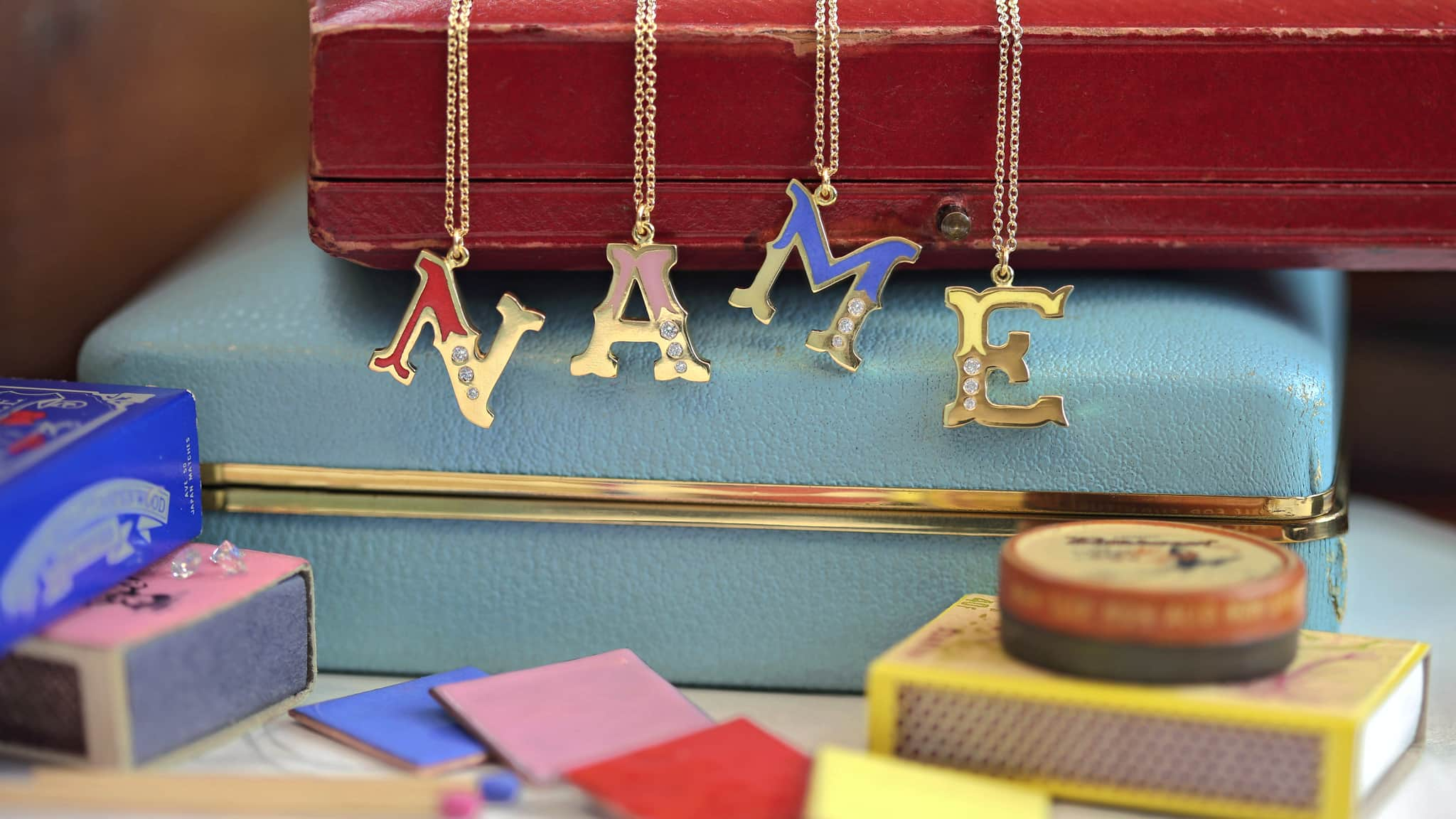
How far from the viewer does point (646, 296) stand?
70 centimetres

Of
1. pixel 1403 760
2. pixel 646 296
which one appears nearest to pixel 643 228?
pixel 646 296

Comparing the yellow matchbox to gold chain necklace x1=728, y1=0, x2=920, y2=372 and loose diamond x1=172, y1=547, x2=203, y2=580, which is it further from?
loose diamond x1=172, y1=547, x2=203, y2=580

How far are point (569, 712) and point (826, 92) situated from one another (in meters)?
0.32

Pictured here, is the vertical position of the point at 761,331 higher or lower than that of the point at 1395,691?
higher

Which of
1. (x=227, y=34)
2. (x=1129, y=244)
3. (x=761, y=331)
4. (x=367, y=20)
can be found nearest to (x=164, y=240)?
(x=227, y=34)

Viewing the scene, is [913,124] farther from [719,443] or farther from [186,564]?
[186,564]

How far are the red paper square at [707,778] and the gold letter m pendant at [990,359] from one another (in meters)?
0.18

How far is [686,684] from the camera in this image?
0.73 m

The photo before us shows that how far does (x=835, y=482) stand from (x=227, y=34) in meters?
0.71

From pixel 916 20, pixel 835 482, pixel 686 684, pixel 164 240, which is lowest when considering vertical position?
pixel 686 684

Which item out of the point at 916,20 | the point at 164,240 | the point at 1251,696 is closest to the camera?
the point at 1251,696

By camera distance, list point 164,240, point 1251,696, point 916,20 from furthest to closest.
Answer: point 164,240
point 916,20
point 1251,696

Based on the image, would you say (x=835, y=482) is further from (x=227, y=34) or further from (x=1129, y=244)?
(x=227, y=34)

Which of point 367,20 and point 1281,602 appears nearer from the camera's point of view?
point 1281,602
